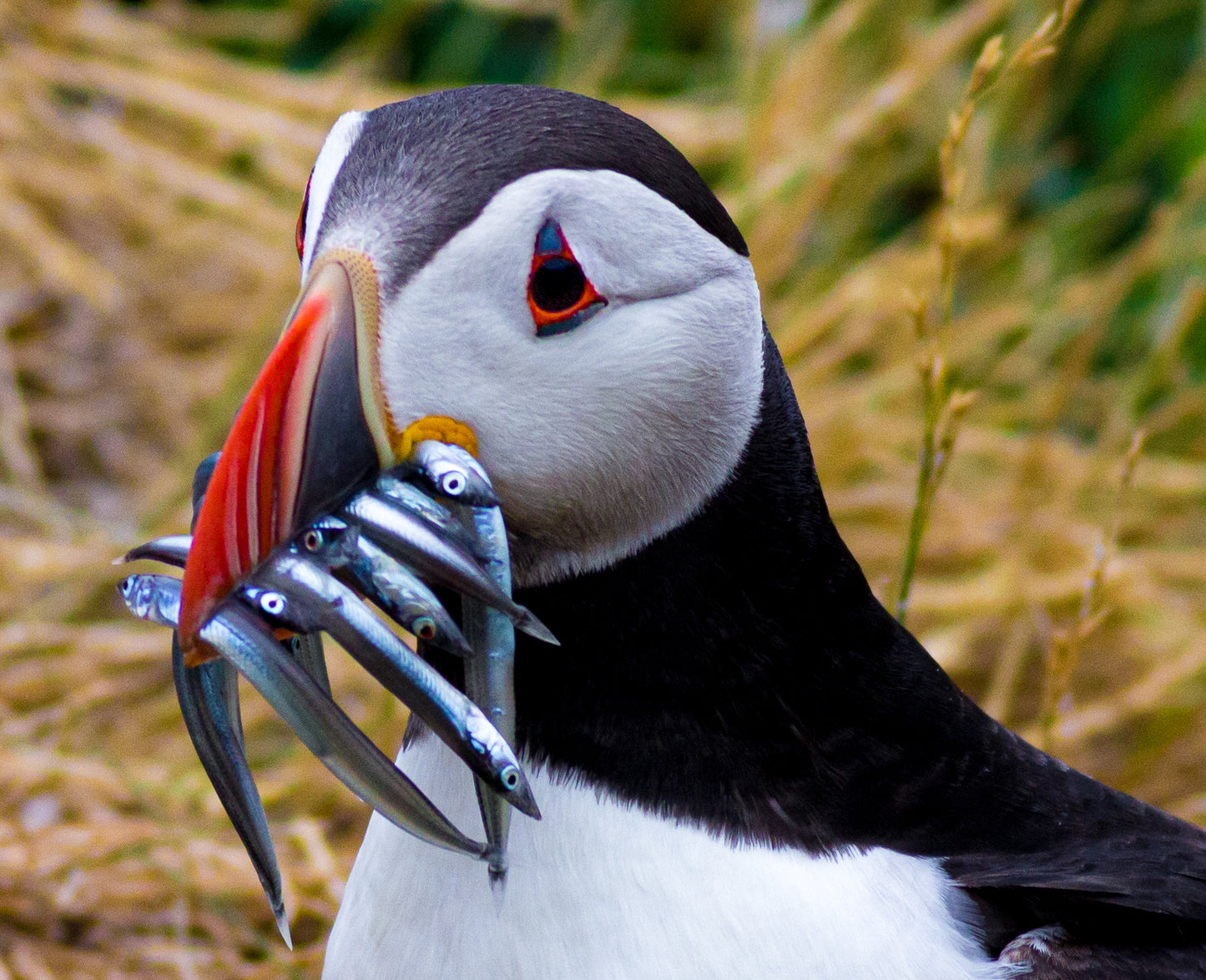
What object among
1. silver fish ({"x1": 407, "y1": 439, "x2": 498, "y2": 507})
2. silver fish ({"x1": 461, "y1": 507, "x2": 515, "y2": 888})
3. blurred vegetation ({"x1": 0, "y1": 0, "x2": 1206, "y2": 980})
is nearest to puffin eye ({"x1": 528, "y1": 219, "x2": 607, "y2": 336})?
silver fish ({"x1": 407, "y1": 439, "x2": 498, "y2": 507})

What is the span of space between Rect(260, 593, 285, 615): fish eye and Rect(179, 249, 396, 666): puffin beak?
30 millimetres

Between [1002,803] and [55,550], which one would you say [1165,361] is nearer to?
[1002,803]

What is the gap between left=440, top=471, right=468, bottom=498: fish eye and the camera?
1.16 metres

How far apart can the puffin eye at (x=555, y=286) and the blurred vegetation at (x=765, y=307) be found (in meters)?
1.07

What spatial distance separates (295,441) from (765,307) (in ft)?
7.90

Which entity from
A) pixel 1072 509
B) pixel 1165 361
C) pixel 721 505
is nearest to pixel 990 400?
pixel 1072 509

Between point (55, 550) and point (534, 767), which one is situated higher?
point (534, 767)

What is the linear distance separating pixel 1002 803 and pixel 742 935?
34cm

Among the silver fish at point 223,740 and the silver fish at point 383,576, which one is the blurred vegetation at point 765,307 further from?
the silver fish at point 383,576

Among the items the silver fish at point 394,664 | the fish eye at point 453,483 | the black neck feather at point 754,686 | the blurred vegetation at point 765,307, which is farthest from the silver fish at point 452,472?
the blurred vegetation at point 765,307

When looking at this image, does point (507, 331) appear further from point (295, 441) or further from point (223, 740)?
point (223, 740)

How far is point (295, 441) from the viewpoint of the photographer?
1161 millimetres

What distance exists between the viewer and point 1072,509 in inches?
131

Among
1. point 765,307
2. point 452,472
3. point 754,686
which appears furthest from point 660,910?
point 765,307
